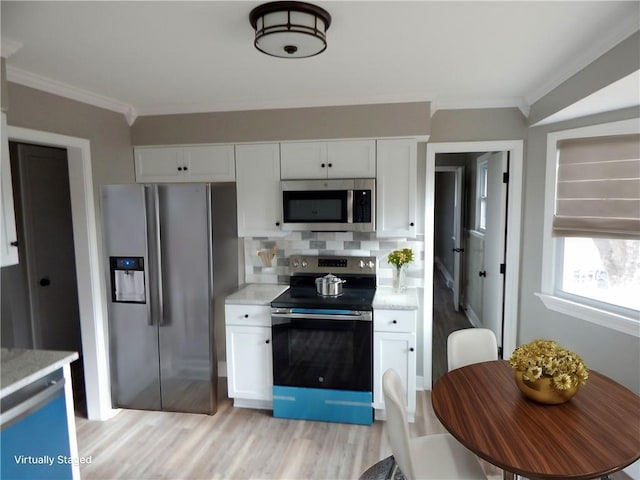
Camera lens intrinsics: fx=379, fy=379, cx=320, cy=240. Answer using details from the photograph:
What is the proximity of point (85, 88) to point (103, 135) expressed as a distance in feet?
1.27

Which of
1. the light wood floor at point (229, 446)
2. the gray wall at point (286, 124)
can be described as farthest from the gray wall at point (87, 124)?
the light wood floor at point (229, 446)

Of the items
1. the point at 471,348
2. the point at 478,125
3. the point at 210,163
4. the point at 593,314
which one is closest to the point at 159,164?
the point at 210,163

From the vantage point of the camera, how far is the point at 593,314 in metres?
2.46

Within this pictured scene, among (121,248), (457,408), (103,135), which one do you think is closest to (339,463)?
(457,408)

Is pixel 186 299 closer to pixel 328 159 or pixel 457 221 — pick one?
pixel 328 159

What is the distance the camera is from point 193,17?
5.40ft

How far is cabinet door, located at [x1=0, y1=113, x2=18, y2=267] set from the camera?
73.2 inches

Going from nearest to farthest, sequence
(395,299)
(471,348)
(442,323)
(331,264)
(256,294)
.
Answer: (471,348), (395,299), (256,294), (331,264), (442,323)

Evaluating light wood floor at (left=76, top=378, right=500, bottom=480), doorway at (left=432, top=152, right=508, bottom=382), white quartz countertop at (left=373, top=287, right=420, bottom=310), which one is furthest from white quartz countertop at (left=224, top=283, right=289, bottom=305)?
doorway at (left=432, top=152, right=508, bottom=382)

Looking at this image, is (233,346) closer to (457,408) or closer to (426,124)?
(457,408)

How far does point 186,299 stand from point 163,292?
0.18m

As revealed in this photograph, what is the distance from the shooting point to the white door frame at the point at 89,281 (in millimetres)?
2725

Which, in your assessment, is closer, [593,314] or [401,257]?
[593,314]

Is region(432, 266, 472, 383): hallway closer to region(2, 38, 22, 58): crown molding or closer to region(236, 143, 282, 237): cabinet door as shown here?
region(236, 143, 282, 237): cabinet door
